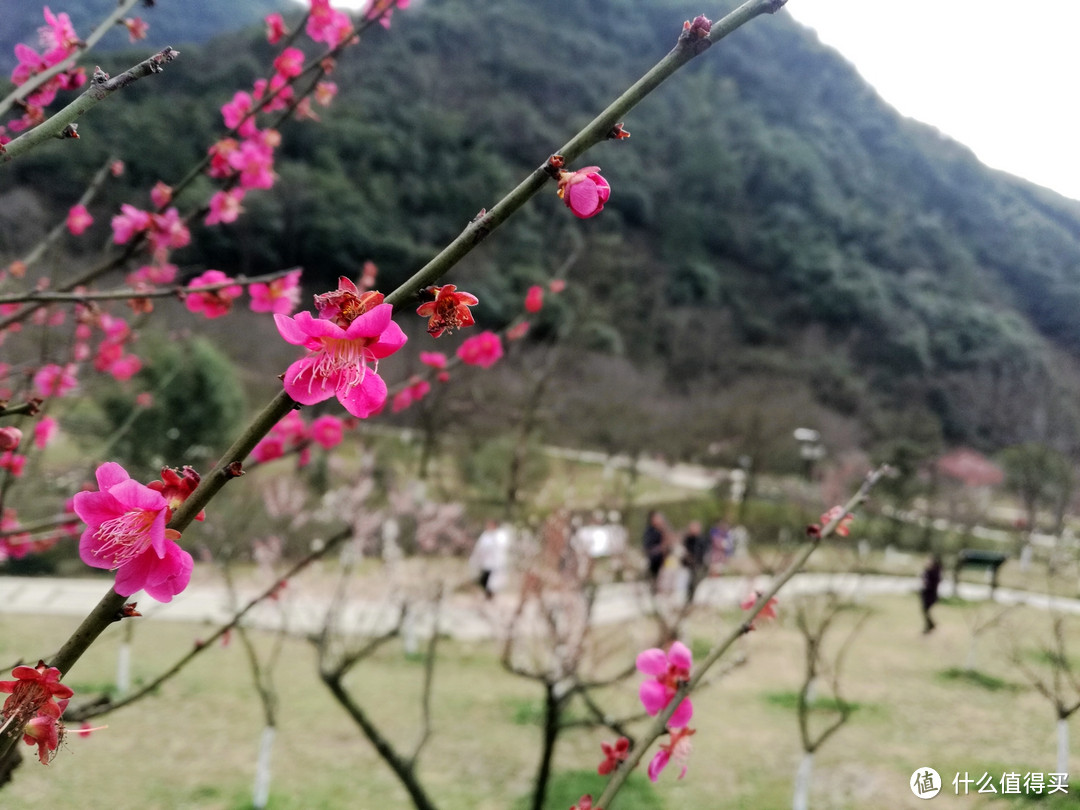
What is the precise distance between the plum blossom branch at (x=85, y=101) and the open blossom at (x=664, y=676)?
87 cm

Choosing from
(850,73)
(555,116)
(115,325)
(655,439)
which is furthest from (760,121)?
(115,325)

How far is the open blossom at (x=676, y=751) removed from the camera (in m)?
0.90

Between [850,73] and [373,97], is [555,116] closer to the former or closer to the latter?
[373,97]

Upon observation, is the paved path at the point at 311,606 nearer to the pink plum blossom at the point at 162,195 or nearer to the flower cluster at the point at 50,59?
the pink plum blossom at the point at 162,195

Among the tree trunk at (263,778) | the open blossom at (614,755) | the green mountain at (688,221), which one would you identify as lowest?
the tree trunk at (263,778)

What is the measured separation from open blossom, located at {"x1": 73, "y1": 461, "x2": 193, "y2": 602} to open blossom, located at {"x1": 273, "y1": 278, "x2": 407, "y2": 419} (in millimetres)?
153

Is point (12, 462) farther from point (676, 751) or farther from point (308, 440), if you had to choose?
point (676, 751)

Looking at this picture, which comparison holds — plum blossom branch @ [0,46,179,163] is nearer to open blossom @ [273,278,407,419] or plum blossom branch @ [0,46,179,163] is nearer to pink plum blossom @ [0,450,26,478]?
open blossom @ [273,278,407,419]

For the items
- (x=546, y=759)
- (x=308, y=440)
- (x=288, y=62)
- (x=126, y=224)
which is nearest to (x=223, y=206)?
(x=126, y=224)

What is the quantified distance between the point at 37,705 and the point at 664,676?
0.74 m

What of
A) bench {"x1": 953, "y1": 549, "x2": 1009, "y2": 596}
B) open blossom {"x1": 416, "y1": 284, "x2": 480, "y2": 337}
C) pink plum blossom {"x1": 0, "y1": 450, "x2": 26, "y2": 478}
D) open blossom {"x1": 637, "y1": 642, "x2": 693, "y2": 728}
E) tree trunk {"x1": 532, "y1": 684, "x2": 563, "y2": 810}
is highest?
bench {"x1": 953, "y1": 549, "x2": 1009, "y2": 596}

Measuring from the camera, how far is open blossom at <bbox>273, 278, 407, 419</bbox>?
1.63 feet

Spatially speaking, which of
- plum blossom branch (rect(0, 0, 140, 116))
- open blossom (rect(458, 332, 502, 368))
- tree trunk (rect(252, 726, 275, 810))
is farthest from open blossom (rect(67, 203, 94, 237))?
tree trunk (rect(252, 726, 275, 810))

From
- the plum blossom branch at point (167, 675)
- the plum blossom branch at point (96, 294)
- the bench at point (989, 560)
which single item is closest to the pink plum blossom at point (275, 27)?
the plum blossom branch at point (96, 294)
